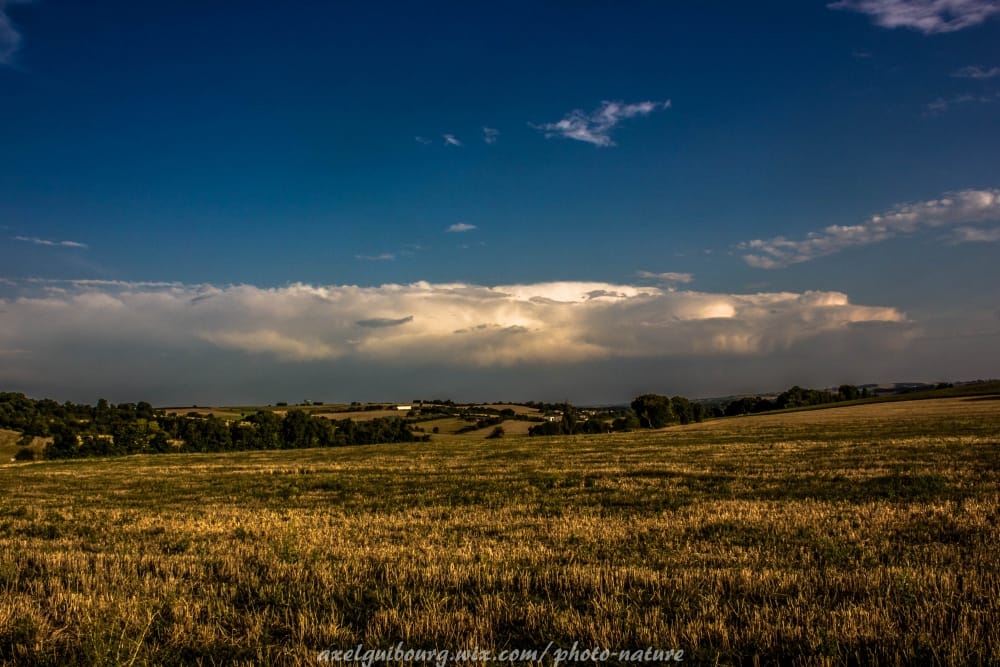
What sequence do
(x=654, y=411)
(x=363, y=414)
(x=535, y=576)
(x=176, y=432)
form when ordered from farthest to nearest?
(x=363, y=414) → (x=654, y=411) → (x=176, y=432) → (x=535, y=576)

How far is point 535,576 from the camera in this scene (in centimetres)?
796

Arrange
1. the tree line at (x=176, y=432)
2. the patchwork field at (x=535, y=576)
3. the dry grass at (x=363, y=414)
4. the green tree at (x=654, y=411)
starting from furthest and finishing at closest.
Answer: the dry grass at (x=363, y=414)
the green tree at (x=654, y=411)
the tree line at (x=176, y=432)
the patchwork field at (x=535, y=576)

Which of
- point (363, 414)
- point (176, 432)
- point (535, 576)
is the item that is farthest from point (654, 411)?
point (535, 576)

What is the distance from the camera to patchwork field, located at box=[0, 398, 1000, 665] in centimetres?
562

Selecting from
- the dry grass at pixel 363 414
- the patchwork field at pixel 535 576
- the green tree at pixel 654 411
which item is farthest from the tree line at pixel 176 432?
the patchwork field at pixel 535 576

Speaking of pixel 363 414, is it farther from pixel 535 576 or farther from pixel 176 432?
pixel 535 576

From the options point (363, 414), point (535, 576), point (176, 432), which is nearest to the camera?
point (535, 576)

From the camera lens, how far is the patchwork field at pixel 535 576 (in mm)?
5621

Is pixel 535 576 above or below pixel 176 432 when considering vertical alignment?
above

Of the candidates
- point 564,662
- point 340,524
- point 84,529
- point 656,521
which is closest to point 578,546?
point 656,521

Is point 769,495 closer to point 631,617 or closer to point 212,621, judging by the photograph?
point 631,617

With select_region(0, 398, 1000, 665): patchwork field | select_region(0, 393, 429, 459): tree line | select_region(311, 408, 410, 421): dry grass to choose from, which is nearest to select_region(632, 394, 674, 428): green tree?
select_region(0, 393, 429, 459): tree line

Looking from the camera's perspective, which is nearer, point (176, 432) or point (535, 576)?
point (535, 576)

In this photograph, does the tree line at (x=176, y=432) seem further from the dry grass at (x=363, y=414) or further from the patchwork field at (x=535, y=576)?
the patchwork field at (x=535, y=576)
